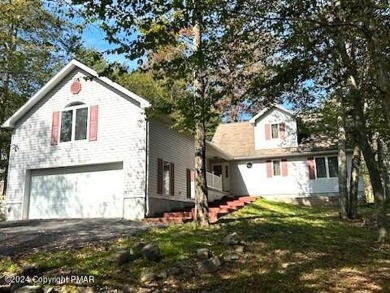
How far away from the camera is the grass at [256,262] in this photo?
6.54m

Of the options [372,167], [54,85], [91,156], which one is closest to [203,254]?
[372,167]

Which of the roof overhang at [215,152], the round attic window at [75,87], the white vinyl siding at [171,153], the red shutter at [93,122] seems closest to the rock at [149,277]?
the white vinyl siding at [171,153]

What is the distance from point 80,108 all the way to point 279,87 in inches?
468

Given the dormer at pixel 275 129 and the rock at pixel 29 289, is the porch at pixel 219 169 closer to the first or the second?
the dormer at pixel 275 129

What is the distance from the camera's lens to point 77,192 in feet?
56.2

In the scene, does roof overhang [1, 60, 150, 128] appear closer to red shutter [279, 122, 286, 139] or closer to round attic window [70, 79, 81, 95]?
round attic window [70, 79, 81, 95]

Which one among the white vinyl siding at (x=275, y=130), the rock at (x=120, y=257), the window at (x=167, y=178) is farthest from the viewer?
the white vinyl siding at (x=275, y=130)

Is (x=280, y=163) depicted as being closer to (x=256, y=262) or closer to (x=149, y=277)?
(x=256, y=262)

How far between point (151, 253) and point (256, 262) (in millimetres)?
2172

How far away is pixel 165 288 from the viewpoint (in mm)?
6652

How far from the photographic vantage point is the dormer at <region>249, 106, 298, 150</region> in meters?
25.6

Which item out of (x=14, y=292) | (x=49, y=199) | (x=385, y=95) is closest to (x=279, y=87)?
(x=385, y=95)

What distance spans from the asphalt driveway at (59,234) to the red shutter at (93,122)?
4010mm

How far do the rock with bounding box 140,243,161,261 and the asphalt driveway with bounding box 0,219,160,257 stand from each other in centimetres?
251
